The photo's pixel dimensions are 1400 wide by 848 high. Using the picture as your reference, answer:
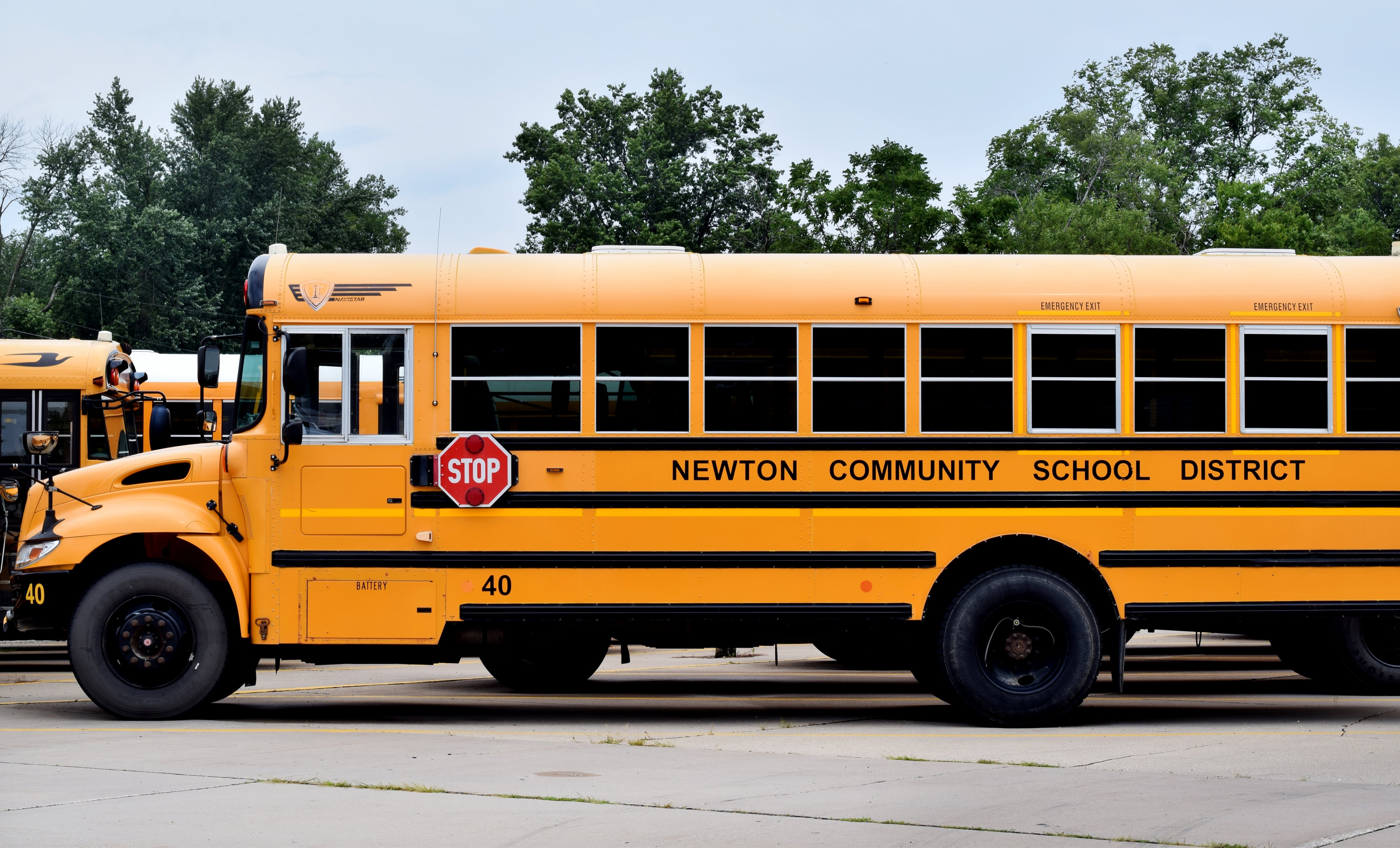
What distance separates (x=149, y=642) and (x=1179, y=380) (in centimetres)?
726

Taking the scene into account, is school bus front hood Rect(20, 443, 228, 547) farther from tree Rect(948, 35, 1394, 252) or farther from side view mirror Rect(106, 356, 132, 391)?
tree Rect(948, 35, 1394, 252)

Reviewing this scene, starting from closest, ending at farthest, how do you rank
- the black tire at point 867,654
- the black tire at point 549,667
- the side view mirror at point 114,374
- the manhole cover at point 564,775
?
the manhole cover at point 564,775 < the black tire at point 867,654 < the black tire at point 549,667 < the side view mirror at point 114,374

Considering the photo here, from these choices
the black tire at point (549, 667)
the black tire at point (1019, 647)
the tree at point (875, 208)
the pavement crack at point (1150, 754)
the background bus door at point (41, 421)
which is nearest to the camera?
the pavement crack at point (1150, 754)

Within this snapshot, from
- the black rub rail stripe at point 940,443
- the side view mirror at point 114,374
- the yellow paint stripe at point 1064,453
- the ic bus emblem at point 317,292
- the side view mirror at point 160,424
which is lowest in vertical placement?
the yellow paint stripe at point 1064,453

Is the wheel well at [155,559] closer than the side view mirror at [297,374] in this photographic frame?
No

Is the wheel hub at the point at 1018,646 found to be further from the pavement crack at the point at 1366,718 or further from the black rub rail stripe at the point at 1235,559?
the pavement crack at the point at 1366,718

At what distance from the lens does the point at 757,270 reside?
10.5 m

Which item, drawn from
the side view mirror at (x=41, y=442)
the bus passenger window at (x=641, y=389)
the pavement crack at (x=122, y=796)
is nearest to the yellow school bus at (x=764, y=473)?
the bus passenger window at (x=641, y=389)

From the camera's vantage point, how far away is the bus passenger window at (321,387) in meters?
10.4

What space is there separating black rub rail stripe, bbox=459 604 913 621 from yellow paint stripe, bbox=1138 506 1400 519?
2318 mm

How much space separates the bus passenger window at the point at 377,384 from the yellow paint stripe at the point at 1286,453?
18.7 ft

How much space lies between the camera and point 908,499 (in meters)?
10.3

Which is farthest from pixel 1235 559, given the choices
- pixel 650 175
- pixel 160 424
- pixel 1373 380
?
pixel 650 175

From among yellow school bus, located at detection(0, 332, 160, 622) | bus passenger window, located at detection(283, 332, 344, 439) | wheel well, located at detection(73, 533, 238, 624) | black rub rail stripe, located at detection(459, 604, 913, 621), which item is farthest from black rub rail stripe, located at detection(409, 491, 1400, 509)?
yellow school bus, located at detection(0, 332, 160, 622)
